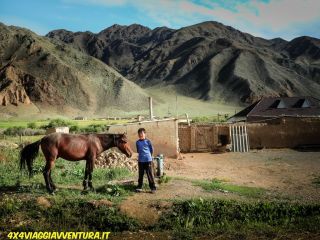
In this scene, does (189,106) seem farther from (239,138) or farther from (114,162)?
(114,162)

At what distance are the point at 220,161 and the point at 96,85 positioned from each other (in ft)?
251

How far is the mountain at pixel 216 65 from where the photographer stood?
112312mm

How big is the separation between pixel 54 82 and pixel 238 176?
78786mm

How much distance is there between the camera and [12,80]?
8406 cm

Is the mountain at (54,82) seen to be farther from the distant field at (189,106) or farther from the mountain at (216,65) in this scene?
the mountain at (216,65)

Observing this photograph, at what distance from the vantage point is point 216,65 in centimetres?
12788

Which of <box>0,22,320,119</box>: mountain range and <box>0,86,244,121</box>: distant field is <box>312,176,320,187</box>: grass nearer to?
<box>0,86,244,121</box>: distant field

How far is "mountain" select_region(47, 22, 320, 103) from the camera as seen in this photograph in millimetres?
112312

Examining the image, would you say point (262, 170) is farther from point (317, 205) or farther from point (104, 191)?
point (104, 191)

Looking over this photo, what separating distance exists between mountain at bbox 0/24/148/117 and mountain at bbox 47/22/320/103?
31396 mm

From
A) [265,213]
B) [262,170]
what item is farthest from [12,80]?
[265,213]

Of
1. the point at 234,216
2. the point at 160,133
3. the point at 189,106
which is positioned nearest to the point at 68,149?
the point at 234,216

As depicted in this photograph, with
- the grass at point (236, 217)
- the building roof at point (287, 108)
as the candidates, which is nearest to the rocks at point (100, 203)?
the grass at point (236, 217)

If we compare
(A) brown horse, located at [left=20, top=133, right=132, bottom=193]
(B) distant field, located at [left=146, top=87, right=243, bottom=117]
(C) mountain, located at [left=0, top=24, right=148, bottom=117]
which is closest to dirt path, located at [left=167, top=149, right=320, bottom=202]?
(A) brown horse, located at [left=20, top=133, right=132, bottom=193]
